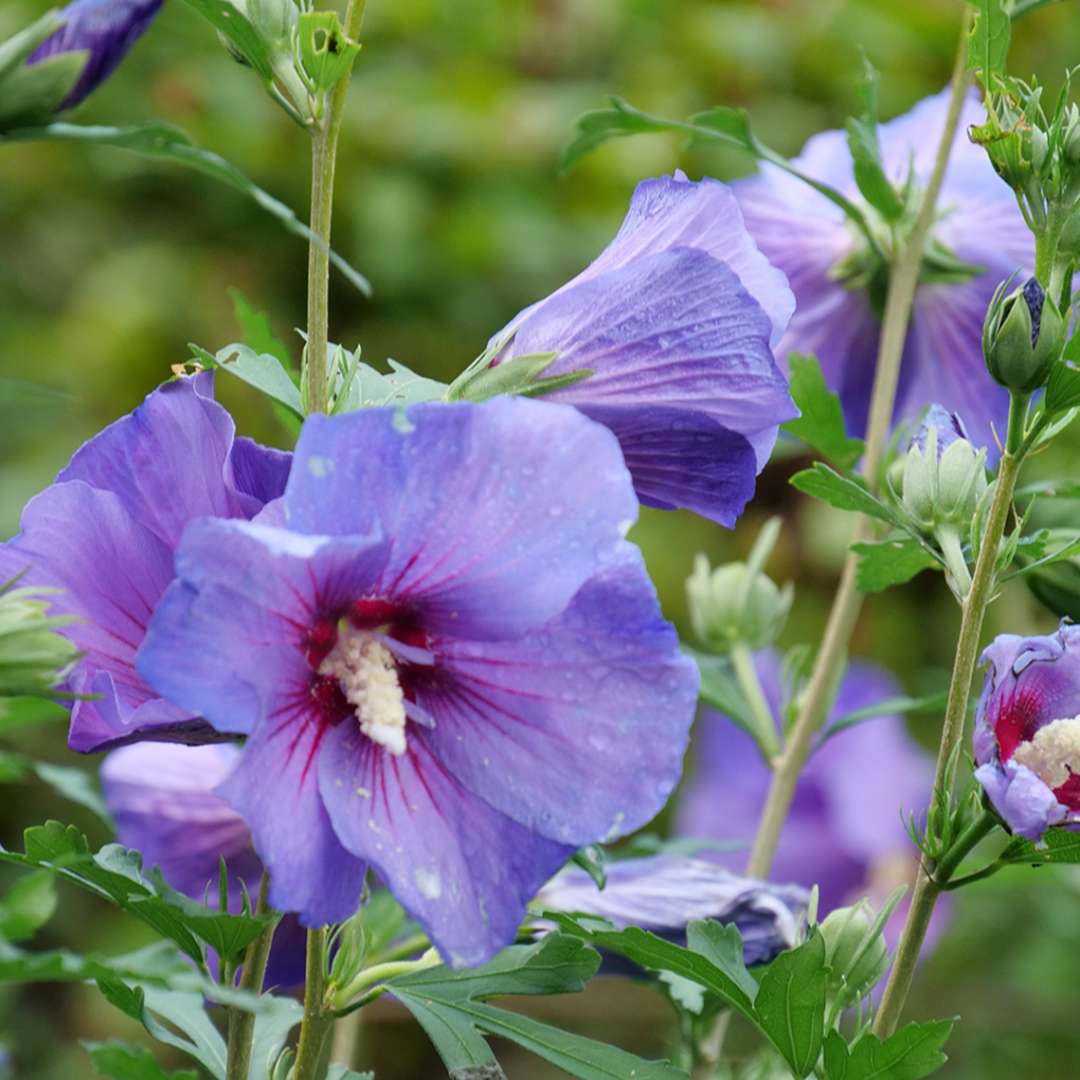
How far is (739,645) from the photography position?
3.39 feet

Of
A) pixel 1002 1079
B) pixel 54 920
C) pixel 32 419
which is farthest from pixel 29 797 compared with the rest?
pixel 1002 1079

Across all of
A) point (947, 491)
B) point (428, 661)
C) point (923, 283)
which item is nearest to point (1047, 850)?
point (947, 491)

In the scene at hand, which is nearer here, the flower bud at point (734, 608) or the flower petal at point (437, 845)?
the flower petal at point (437, 845)

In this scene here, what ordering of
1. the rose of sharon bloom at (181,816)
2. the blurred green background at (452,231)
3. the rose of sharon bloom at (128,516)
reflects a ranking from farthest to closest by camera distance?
1. the blurred green background at (452,231)
2. the rose of sharon bloom at (181,816)
3. the rose of sharon bloom at (128,516)

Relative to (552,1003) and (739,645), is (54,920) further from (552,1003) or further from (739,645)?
(739,645)

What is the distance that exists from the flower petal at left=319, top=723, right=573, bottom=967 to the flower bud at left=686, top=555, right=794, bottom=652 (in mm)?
486

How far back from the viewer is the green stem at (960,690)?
0.62 meters

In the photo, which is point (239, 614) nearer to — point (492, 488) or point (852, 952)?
point (492, 488)

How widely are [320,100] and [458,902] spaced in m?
0.30

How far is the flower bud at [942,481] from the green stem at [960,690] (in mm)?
16

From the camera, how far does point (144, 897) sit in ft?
1.94

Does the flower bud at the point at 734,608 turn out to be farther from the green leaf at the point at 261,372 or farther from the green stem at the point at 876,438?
the green leaf at the point at 261,372

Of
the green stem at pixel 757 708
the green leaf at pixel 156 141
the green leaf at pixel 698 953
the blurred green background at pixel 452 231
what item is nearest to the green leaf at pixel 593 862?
the green leaf at pixel 698 953

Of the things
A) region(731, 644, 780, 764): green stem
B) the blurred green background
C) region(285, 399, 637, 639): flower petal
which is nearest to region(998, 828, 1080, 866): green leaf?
region(285, 399, 637, 639): flower petal
